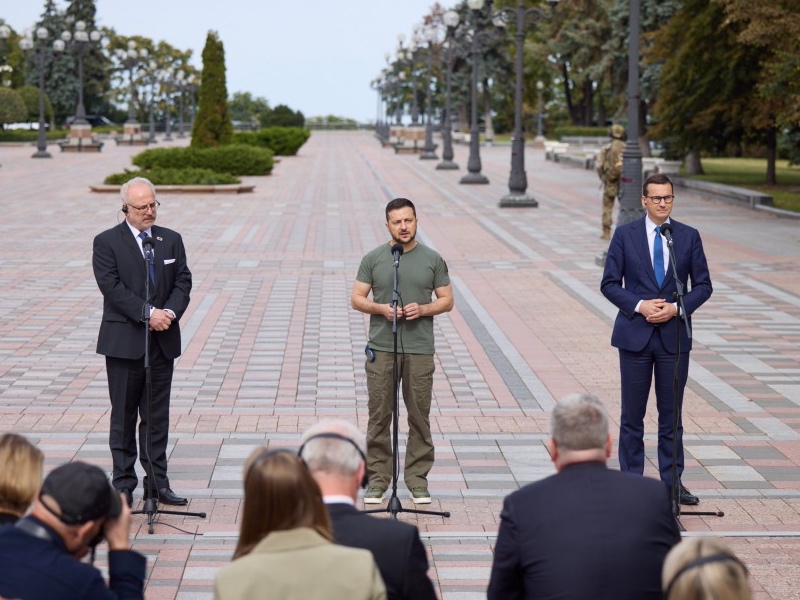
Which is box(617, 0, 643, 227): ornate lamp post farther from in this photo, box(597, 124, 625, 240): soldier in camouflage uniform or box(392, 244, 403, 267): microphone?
box(392, 244, 403, 267): microphone

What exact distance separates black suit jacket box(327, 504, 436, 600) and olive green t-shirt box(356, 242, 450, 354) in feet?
12.4

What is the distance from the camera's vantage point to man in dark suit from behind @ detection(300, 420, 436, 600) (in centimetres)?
404

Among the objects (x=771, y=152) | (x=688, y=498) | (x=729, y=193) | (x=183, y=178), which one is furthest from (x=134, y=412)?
(x=771, y=152)

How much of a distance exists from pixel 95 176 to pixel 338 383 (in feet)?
110

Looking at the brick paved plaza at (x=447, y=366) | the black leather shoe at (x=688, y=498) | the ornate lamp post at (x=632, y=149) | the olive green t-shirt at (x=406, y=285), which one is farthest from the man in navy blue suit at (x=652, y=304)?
the ornate lamp post at (x=632, y=149)

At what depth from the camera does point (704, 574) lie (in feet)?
10.5

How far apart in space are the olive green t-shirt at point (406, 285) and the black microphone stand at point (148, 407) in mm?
1196

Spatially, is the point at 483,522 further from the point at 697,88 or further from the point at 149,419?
the point at 697,88

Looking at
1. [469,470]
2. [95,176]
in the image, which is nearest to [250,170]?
[95,176]

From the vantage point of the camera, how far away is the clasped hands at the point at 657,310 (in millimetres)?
7605

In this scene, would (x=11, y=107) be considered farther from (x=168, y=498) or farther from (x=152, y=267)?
(x=168, y=498)

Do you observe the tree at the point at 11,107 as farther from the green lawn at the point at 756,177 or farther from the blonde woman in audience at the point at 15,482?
the blonde woman in audience at the point at 15,482

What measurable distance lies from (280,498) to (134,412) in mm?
4416

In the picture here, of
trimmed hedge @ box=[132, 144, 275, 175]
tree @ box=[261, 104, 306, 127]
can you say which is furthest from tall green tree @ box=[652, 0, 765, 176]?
tree @ box=[261, 104, 306, 127]
